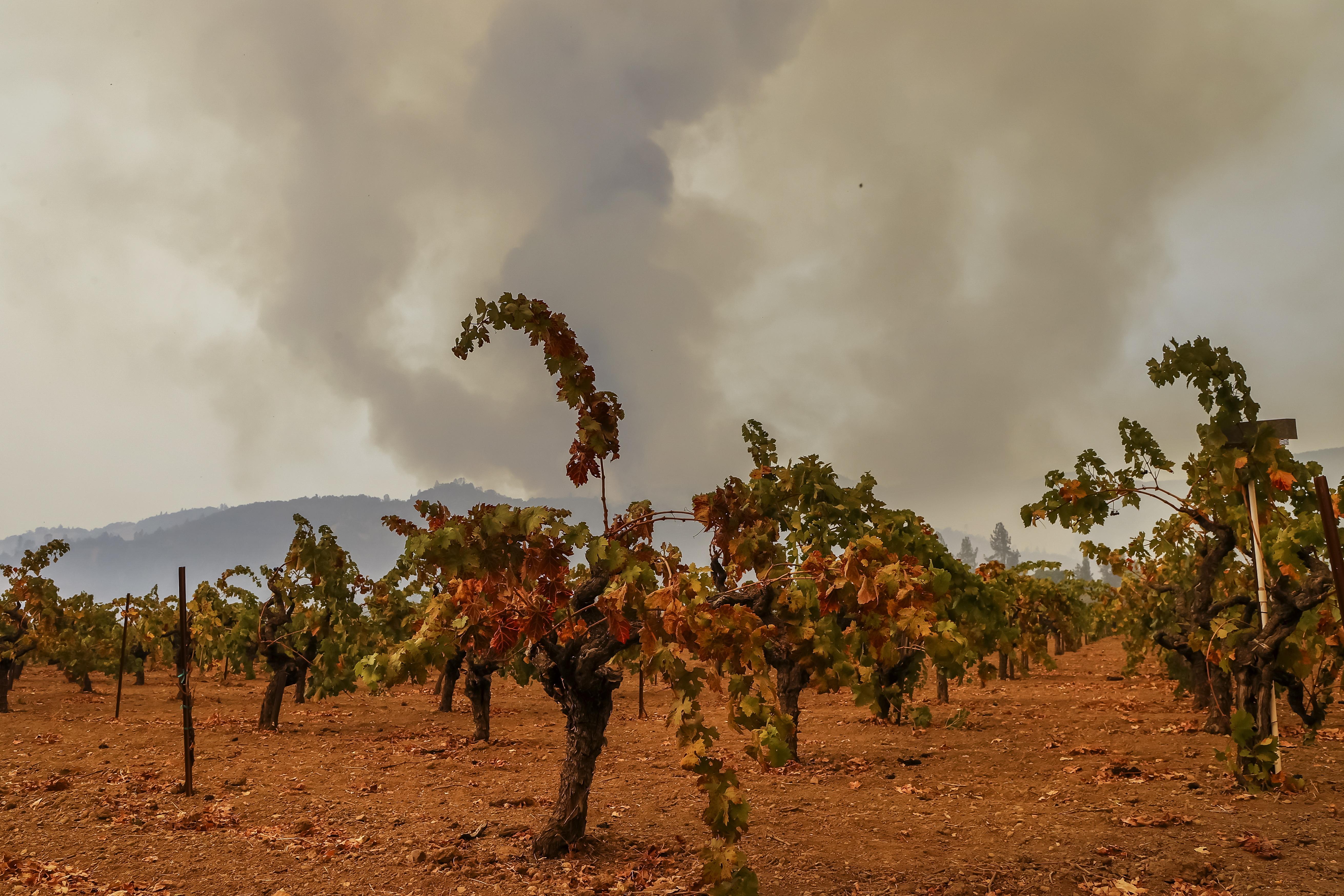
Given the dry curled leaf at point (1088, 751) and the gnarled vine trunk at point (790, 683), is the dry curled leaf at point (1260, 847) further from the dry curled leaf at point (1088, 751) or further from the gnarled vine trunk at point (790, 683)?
the gnarled vine trunk at point (790, 683)

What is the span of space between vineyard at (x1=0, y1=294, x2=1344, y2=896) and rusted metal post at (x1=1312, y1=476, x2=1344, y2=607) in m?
0.03

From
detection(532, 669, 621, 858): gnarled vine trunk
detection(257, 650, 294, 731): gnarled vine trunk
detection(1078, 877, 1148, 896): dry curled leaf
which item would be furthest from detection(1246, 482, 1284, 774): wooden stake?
detection(257, 650, 294, 731): gnarled vine trunk

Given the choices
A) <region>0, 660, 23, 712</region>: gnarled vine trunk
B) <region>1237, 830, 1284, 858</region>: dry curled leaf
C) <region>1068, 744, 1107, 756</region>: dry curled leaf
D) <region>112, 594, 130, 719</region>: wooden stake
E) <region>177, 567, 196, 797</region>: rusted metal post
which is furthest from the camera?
<region>0, 660, 23, 712</region>: gnarled vine trunk

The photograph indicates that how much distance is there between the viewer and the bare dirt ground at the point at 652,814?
636cm

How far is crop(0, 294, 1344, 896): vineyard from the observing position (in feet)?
18.5

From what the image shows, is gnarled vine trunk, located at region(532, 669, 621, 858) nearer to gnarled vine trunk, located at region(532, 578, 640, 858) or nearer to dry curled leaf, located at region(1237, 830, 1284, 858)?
gnarled vine trunk, located at region(532, 578, 640, 858)

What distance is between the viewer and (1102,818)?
7.75 m

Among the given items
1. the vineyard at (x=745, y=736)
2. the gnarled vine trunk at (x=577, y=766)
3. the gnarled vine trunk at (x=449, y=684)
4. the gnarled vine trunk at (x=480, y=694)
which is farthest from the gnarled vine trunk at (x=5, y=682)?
the gnarled vine trunk at (x=577, y=766)

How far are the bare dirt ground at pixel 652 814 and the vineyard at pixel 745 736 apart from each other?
0.17ft

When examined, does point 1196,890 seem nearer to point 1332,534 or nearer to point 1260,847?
point 1260,847

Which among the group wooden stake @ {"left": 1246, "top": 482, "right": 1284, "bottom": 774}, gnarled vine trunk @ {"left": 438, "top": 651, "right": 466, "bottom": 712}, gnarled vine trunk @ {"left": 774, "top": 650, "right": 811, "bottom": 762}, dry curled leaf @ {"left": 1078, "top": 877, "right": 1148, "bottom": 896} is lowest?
gnarled vine trunk @ {"left": 438, "top": 651, "right": 466, "bottom": 712}

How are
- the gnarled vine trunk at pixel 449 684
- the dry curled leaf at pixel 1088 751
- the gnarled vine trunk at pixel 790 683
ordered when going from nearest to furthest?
the dry curled leaf at pixel 1088 751 < the gnarled vine trunk at pixel 790 683 < the gnarled vine trunk at pixel 449 684

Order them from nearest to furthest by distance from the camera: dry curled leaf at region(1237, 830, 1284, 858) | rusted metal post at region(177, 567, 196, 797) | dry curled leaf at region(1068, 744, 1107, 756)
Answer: dry curled leaf at region(1237, 830, 1284, 858) < rusted metal post at region(177, 567, 196, 797) < dry curled leaf at region(1068, 744, 1107, 756)

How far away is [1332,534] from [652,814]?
7139 millimetres
